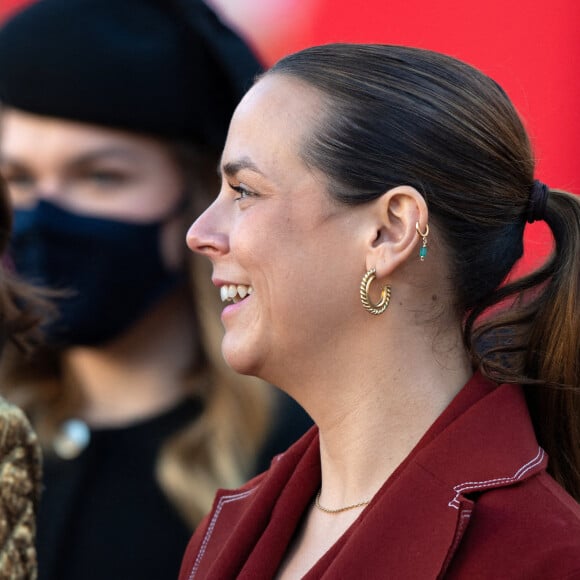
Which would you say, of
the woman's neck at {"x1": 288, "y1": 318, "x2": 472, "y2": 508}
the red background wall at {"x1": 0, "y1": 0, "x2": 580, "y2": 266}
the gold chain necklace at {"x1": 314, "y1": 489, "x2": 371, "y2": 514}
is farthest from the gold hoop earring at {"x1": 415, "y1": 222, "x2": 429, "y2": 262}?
the red background wall at {"x1": 0, "y1": 0, "x2": 580, "y2": 266}

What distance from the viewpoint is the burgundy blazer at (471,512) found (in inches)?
66.2

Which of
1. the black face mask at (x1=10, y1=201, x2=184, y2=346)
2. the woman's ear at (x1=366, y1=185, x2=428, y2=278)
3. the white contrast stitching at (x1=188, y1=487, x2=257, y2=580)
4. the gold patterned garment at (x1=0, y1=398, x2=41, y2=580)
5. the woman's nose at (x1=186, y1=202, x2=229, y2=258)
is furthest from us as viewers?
the black face mask at (x1=10, y1=201, x2=184, y2=346)

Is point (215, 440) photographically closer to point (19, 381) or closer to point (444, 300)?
point (19, 381)

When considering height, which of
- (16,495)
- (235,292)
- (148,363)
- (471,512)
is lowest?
(148,363)

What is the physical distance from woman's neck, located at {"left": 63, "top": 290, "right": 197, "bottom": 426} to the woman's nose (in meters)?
1.51

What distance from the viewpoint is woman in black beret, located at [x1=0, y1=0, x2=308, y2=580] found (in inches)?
133

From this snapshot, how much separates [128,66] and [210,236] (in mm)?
1537

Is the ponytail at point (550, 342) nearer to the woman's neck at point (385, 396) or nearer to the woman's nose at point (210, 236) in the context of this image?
the woman's neck at point (385, 396)

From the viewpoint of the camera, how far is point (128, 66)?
3.40 metres

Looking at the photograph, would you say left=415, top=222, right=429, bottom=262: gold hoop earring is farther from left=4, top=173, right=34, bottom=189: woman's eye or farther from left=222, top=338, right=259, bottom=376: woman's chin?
left=4, top=173, right=34, bottom=189: woman's eye

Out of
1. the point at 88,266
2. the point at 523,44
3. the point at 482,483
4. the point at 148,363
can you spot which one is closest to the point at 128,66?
the point at 88,266

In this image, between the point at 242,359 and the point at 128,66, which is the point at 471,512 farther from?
the point at 128,66

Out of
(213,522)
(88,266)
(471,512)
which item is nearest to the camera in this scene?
(471,512)

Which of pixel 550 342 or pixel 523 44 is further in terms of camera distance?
pixel 523 44
